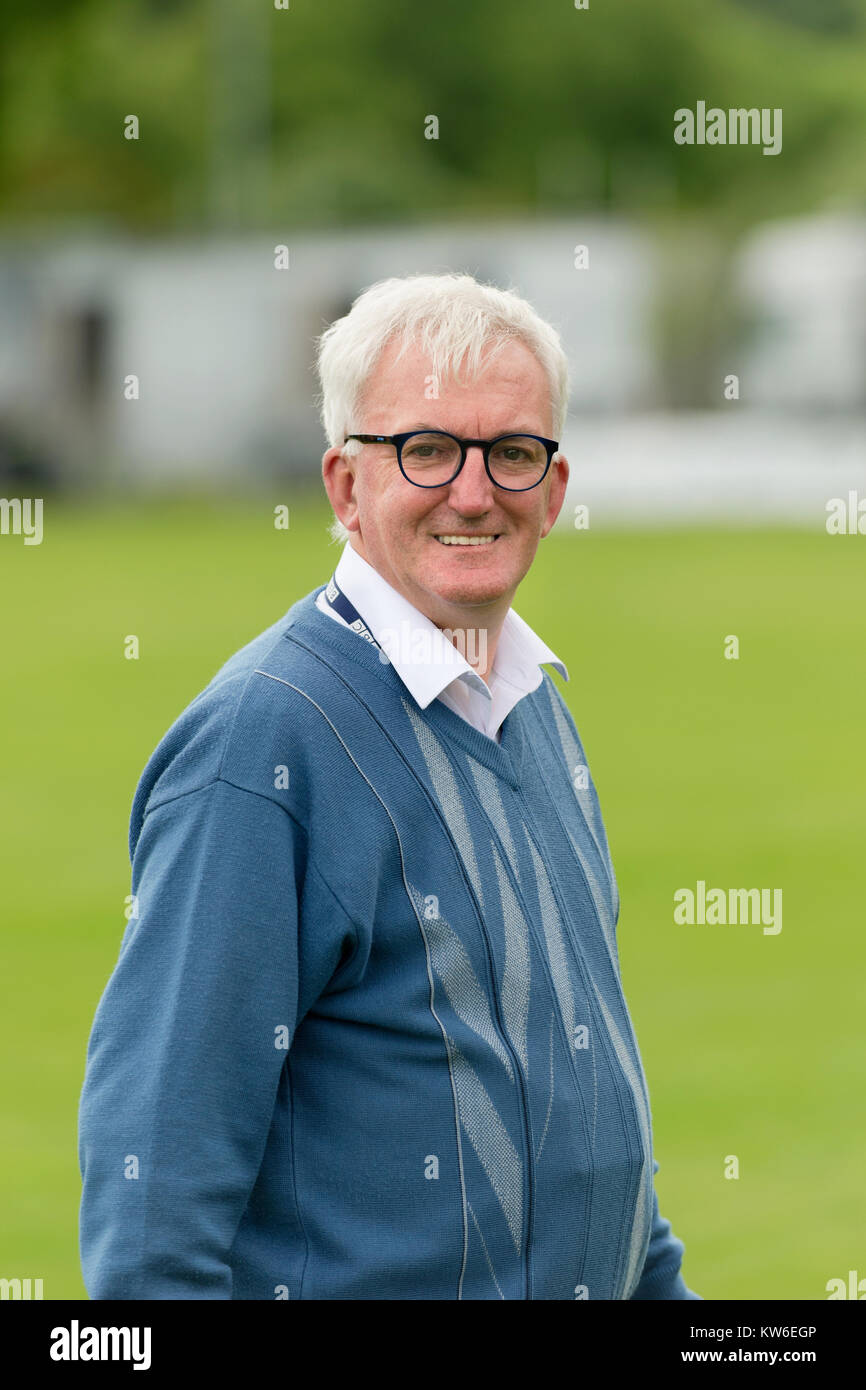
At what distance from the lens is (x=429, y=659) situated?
8.39ft

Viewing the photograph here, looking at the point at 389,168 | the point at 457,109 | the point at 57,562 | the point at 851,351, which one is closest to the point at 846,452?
the point at 851,351

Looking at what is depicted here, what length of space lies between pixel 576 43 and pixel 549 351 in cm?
7541

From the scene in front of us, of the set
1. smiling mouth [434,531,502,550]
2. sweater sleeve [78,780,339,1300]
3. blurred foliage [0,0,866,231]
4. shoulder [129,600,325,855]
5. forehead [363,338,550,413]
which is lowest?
sweater sleeve [78,780,339,1300]

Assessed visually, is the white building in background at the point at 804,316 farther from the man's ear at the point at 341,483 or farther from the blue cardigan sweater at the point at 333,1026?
the blue cardigan sweater at the point at 333,1026

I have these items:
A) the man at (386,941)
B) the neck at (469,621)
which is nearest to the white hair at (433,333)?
the man at (386,941)

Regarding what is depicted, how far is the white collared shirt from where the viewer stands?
2545 millimetres

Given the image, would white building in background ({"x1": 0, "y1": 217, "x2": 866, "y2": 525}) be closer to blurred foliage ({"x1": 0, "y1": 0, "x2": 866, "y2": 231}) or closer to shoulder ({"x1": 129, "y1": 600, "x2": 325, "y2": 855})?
blurred foliage ({"x1": 0, "y1": 0, "x2": 866, "y2": 231})

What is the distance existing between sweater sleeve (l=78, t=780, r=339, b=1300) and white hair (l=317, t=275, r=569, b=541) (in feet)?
2.11

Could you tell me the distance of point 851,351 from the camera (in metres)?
42.7

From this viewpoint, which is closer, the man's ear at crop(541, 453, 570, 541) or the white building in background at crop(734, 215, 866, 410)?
the man's ear at crop(541, 453, 570, 541)

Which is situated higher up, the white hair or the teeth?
the white hair

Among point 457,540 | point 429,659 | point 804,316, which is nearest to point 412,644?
point 429,659

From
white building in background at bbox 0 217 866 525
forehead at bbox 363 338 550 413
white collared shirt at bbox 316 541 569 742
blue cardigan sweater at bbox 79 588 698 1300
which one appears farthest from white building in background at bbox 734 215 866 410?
blue cardigan sweater at bbox 79 588 698 1300
